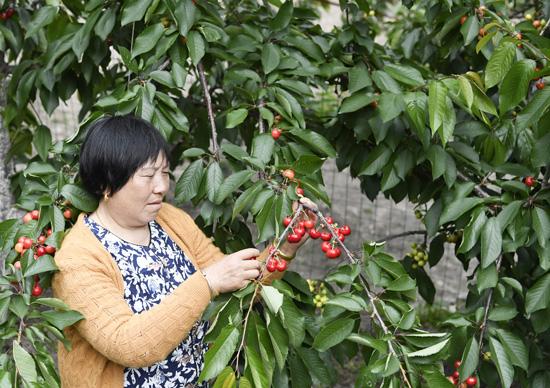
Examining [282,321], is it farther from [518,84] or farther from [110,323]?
[518,84]

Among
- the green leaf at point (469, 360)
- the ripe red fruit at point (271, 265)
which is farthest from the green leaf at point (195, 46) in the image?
the green leaf at point (469, 360)

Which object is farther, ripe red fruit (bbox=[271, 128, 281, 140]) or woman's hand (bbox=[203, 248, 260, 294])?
ripe red fruit (bbox=[271, 128, 281, 140])

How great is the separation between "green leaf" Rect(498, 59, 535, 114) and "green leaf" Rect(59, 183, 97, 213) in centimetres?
107

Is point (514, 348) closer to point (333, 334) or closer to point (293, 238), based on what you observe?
point (333, 334)

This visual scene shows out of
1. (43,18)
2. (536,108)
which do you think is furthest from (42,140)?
(536,108)

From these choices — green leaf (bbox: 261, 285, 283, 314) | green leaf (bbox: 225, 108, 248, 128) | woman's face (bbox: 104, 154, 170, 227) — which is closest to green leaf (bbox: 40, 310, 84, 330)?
woman's face (bbox: 104, 154, 170, 227)

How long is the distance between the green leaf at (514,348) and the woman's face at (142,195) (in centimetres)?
97

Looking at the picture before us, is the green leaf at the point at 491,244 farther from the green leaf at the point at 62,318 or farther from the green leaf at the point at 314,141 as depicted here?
the green leaf at the point at 62,318

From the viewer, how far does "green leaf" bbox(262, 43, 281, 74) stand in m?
2.47

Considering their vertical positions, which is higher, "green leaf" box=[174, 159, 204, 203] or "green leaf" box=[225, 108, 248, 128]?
"green leaf" box=[225, 108, 248, 128]

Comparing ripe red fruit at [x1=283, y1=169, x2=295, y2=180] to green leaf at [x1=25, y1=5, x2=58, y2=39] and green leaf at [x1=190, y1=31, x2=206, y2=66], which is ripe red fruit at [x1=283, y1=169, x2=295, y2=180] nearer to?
green leaf at [x1=190, y1=31, x2=206, y2=66]

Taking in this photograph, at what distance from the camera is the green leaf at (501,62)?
6.72 ft

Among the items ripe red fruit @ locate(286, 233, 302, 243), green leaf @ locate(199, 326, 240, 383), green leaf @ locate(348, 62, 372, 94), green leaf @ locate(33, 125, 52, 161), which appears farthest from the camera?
green leaf @ locate(33, 125, 52, 161)

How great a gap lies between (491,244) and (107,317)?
1.01 meters
